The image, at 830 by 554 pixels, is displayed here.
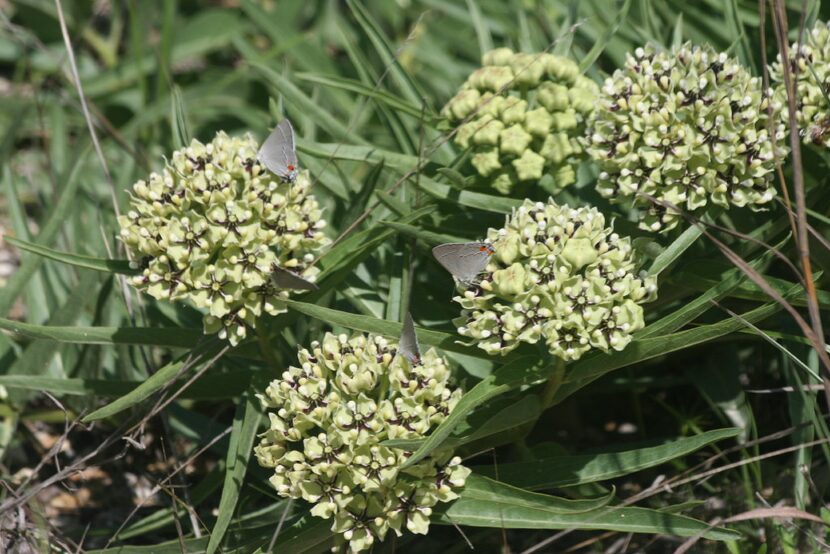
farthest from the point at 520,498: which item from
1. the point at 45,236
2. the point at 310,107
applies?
the point at 45,236

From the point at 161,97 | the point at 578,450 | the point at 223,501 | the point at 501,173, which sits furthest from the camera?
the point at 161,97

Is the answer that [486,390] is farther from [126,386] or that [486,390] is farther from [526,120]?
[126,386]

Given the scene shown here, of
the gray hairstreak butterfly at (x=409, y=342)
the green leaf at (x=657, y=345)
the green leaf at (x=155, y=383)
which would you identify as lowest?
the green leaf at (x=657, y=345)

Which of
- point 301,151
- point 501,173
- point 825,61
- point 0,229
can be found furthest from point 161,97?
point 825,61

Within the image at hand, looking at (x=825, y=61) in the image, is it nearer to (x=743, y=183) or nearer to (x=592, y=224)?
(x=743, y=183)

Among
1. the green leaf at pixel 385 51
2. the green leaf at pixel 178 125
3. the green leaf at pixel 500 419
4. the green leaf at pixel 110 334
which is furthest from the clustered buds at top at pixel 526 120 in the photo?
the green leaf at pixel 110 334

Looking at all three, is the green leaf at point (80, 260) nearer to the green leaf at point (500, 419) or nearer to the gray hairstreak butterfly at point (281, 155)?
the gray hairstreak butterfly at point (281, 155)
